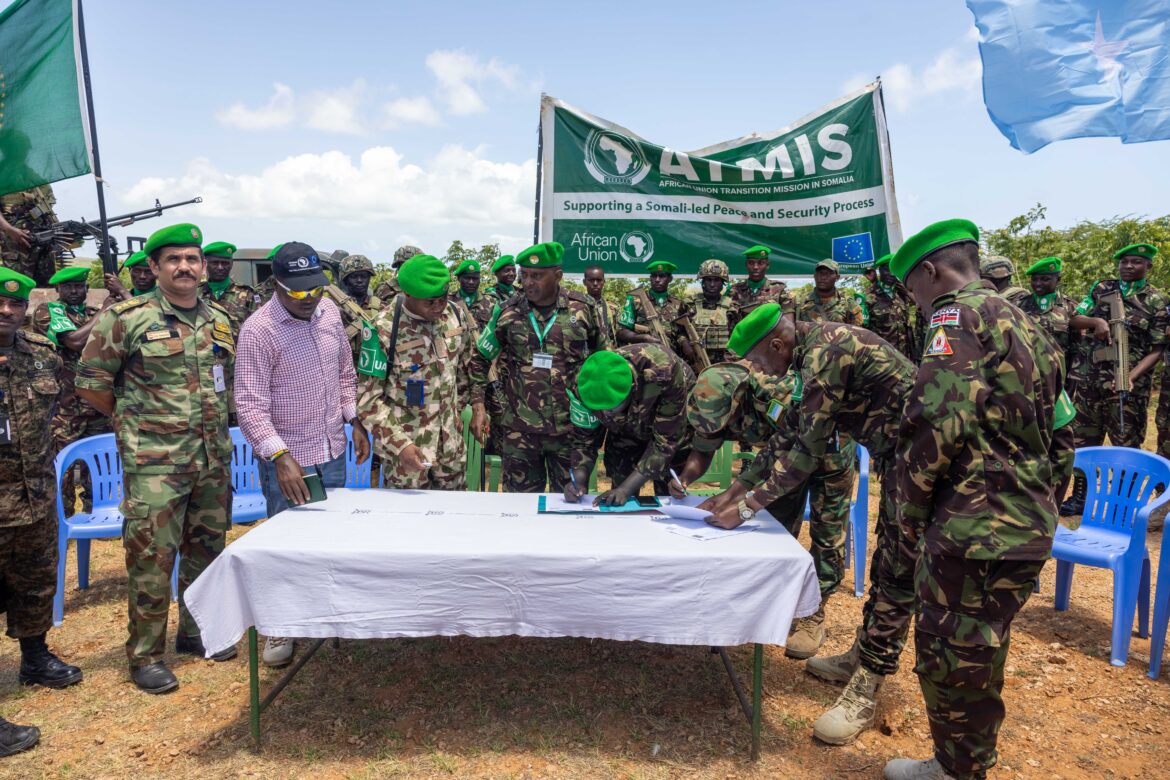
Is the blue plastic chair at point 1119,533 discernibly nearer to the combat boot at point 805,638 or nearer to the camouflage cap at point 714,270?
the combat boot at point 805,638

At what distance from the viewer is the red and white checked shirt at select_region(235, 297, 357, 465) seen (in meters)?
3.24

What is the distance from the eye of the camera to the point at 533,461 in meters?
4.20

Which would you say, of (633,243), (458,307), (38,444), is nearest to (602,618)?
(458,307)

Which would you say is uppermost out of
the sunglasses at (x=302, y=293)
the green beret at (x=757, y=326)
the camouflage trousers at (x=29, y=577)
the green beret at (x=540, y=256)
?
the green beret at (x=540, y=256)

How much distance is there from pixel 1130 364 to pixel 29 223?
12.5 metres

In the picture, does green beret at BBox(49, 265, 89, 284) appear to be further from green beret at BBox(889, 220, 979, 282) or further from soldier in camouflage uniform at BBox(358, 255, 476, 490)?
green beret at BBox(889, 220, 979, 282)

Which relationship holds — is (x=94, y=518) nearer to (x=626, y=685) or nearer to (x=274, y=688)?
(x=274, y=688)

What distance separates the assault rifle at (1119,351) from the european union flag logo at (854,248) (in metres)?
2.35

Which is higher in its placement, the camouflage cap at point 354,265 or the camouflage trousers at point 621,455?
the camouflage cap at point 354,265

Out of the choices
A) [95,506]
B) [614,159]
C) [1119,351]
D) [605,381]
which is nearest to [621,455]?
[605,381]

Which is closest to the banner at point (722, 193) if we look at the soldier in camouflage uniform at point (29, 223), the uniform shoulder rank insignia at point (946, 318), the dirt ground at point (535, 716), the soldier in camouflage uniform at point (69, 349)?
the dirt ground at point (535, 716)

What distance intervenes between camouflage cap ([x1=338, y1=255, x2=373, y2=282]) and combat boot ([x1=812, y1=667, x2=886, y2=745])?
5.53 m

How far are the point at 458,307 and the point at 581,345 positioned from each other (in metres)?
0.77

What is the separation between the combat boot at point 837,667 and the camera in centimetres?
333
